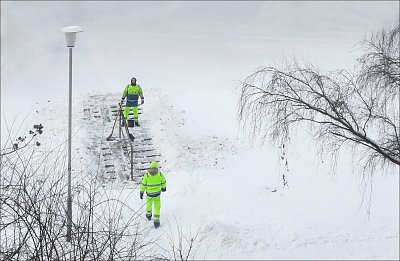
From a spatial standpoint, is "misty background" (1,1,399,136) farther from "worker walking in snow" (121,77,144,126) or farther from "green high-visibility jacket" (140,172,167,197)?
"green high-visibility jacket" (140,172,167,197)

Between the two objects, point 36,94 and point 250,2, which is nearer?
point 36,94

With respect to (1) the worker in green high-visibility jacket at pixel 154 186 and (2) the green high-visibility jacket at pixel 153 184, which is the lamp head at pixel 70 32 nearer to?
(1) the worker in green high-visibility jacket at pixel 154 186

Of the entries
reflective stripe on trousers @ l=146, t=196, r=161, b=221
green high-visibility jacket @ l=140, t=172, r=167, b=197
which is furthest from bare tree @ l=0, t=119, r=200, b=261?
green high-visibility jacket @ l=140, t=172, r=167, b=197

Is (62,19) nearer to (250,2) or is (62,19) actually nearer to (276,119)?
(250,2)

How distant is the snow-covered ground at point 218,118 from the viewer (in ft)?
41.7

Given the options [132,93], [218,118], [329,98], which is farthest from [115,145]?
[329,98]

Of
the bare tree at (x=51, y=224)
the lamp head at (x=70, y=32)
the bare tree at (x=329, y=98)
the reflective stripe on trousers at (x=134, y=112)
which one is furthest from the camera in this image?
the reflective stripe on trousers at (x=134, y=112)

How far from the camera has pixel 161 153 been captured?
16.7 metres

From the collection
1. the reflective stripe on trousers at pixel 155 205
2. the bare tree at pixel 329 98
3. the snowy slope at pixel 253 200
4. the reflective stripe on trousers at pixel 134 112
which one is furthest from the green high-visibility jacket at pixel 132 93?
the bare tree at pixel 329 98

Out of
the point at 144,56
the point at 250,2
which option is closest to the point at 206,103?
the point at 144,56

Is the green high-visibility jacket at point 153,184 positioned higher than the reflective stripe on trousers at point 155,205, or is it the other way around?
the green high-visibility jacket at point 153,184

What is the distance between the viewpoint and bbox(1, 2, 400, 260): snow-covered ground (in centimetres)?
1270

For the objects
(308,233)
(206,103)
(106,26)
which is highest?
(106,26)

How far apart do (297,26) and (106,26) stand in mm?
7934
